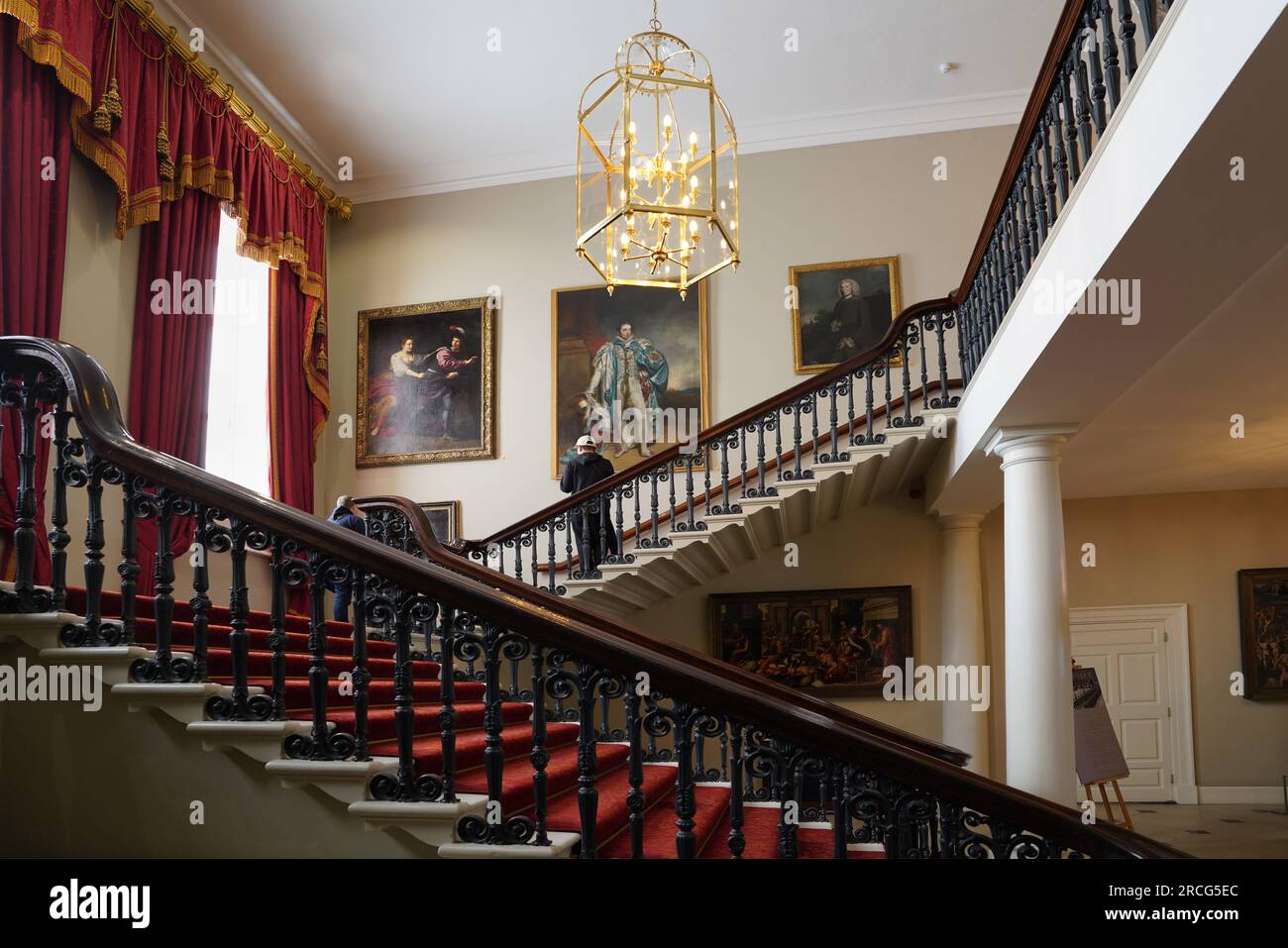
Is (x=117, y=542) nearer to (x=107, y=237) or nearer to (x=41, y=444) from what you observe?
(x=41, y=444)

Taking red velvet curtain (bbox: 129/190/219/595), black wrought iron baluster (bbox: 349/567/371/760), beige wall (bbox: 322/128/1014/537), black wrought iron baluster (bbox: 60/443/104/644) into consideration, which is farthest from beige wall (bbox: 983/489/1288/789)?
black wrought iron baluster (bbox: 60/443/104/644)

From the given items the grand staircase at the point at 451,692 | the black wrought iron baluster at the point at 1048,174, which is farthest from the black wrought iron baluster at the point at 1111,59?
the black wrought iron baluster at the point at 1048,174

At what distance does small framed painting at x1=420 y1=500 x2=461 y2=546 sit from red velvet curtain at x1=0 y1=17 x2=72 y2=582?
15.5 feet

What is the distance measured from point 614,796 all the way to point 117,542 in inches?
222

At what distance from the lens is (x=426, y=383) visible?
12.2 m

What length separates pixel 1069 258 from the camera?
4.82m

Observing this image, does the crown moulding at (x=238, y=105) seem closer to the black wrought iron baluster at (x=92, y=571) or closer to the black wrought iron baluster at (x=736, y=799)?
the black wrought iron baluster at (x=92, y=571)

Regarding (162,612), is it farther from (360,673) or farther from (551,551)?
(551,551)

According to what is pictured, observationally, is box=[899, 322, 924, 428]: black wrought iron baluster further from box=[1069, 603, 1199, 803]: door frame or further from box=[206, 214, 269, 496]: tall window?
box=[206, 214, 269, 496]: tall window

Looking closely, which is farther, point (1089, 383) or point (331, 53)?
point (331, 53)

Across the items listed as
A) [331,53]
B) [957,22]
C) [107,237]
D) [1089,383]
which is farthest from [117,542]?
[957,22]

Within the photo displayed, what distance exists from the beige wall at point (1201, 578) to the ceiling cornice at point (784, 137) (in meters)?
4.40

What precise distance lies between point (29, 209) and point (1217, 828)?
10953 mm
